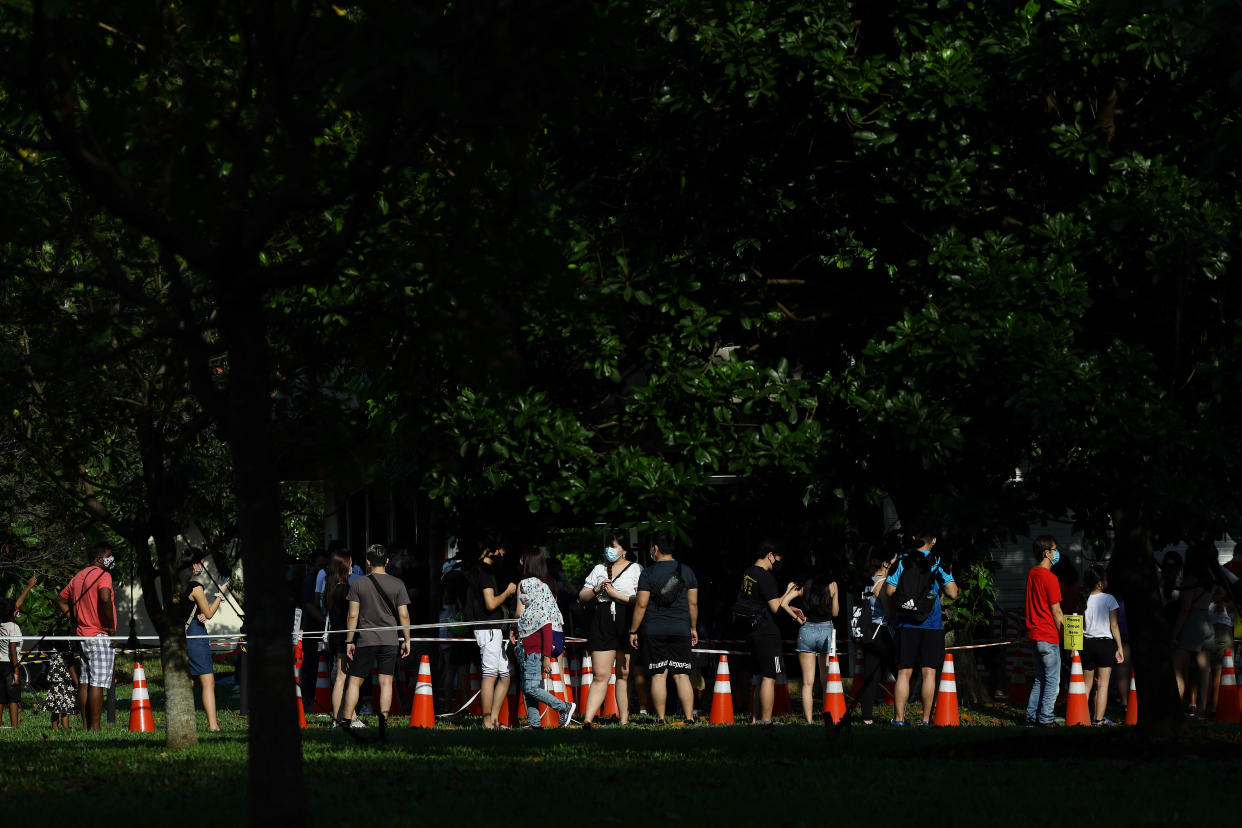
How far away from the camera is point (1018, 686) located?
69.9ft

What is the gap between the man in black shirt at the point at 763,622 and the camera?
17.7 meters

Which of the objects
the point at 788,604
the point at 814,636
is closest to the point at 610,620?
the point at 814,636

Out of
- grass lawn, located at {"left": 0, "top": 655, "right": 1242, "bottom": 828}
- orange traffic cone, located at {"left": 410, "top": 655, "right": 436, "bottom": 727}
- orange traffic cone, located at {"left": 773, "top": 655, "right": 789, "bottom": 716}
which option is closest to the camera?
grass lawn, located at {"left": 0, "top": 655, "right": 1242, "bottom": 828}

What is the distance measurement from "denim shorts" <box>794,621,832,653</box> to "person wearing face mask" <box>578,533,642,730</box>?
6.06ft

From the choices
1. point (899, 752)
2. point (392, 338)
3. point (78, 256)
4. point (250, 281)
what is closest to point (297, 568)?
point (78, 256)

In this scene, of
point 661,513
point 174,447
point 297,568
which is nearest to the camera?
point 174,447

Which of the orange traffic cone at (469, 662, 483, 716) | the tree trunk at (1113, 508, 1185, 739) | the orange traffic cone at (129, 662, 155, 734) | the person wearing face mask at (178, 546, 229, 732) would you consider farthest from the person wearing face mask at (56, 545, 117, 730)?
the tree trunk at (1113, 508, 1185, 739)

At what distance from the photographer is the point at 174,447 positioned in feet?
43.4

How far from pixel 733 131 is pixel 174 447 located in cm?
514

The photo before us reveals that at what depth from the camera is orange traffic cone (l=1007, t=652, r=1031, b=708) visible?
21.2 metres

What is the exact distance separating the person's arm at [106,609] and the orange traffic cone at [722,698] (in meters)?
6.54

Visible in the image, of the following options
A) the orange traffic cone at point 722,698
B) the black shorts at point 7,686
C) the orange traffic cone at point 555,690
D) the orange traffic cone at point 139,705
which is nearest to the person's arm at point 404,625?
the orange traffic cone at point 555,690

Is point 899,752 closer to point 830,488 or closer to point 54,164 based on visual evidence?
point 830,488

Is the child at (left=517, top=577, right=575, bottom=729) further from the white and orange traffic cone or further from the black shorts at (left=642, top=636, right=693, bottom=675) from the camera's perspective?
the white and orange traffic cone
